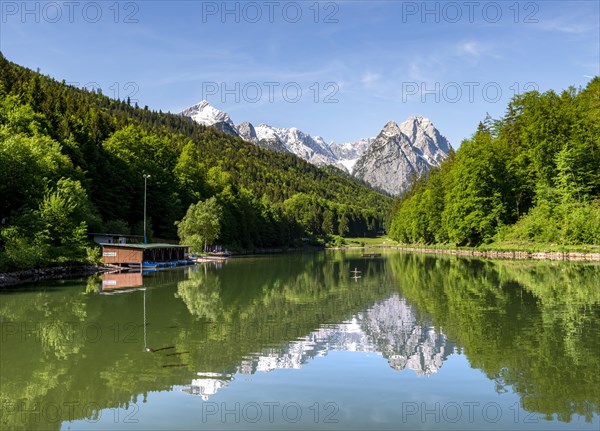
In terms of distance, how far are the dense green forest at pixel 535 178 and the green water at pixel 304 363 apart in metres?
42.9

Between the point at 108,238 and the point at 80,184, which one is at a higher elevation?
the point at 80,184

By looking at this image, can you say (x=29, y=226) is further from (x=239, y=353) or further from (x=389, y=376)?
(x=389, y=376)

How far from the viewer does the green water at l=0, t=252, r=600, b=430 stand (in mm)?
10812

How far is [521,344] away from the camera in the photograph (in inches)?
656

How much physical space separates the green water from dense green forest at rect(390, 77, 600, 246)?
141 feet

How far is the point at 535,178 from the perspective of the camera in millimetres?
81062

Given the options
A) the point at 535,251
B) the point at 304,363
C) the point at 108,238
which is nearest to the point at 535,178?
the point at 535,251

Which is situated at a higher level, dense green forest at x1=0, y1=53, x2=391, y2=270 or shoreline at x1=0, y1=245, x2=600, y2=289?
dense green forest at x1=0, y1=53, x2=391, y2=270

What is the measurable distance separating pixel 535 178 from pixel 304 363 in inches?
3049

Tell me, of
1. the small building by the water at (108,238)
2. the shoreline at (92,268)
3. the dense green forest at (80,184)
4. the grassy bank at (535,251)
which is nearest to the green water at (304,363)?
the shoreline at (92,268)

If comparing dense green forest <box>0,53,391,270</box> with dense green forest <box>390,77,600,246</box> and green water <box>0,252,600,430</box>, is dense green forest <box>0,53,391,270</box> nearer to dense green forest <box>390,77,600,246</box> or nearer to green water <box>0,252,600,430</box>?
green water <box>0,252,600,430</box>

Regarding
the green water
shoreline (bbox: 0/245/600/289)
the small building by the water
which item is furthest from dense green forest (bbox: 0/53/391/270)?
the green water

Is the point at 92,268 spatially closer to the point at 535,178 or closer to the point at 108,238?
the point at 108,238

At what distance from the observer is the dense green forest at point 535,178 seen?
67.7m
